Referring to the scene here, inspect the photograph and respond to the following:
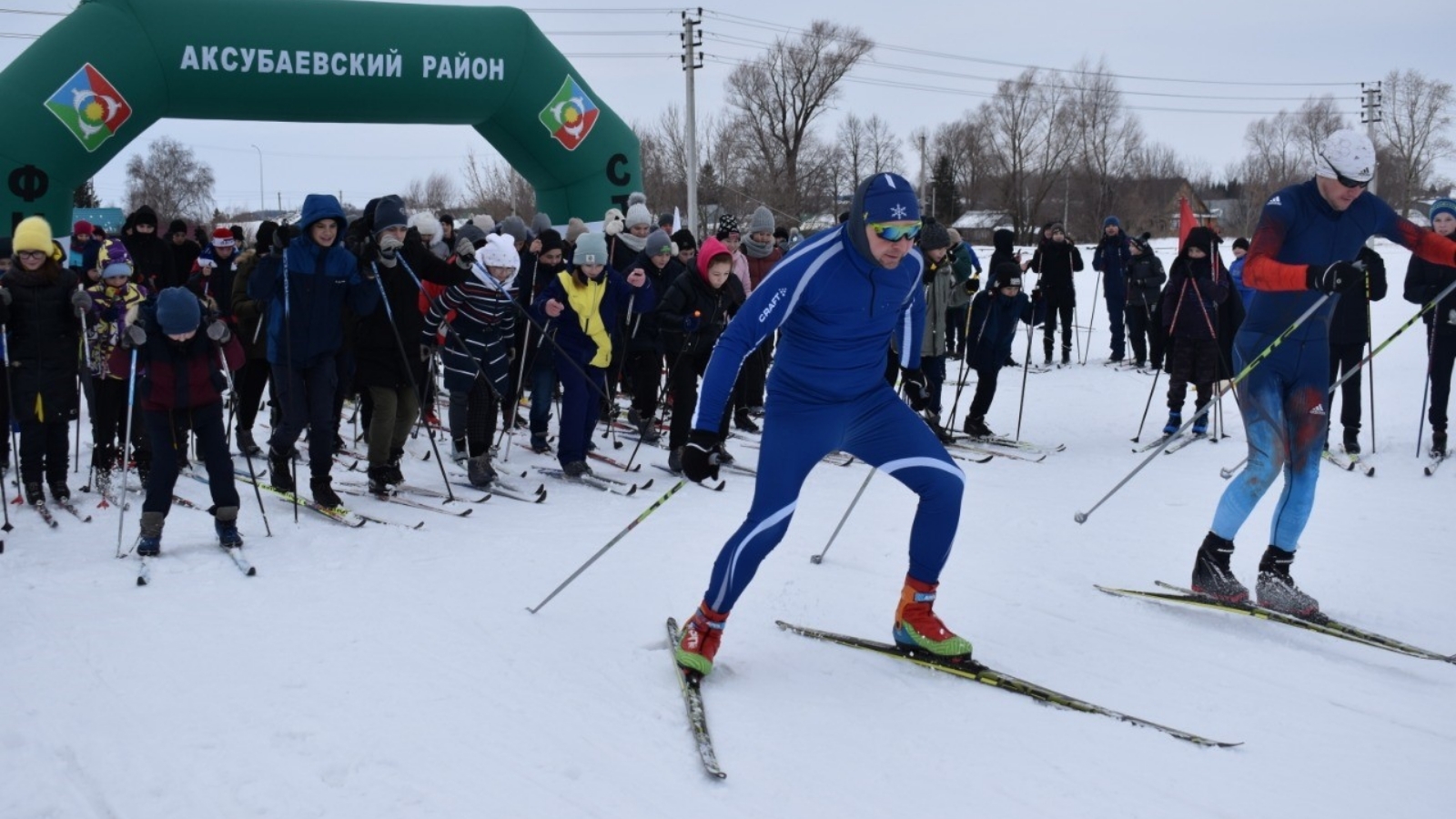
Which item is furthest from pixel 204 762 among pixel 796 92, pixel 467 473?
pixel 796 92

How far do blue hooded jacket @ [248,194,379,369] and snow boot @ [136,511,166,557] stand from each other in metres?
1.20

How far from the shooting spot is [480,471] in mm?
7422

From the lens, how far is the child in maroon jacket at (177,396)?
17.9ft

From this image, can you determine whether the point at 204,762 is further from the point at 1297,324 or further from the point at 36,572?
the point at 1297,324

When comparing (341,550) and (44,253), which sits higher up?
(44,253)

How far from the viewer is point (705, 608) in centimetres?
399

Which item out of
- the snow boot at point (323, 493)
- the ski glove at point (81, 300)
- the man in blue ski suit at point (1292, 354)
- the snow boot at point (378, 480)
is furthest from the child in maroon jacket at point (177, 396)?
the man in blue ski suit at point (1292, 354)

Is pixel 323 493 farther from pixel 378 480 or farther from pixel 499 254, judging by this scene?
pixel 499 254

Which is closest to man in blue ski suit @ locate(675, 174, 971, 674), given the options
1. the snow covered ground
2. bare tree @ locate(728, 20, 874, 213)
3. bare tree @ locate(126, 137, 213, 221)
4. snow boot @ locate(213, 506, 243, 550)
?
the snow covered ground

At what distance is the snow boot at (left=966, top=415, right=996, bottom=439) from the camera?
31.1ft

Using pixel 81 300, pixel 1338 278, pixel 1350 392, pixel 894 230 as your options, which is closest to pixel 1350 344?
pixel 1350 392

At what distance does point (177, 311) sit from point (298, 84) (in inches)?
307

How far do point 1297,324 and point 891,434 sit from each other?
1.99 meters

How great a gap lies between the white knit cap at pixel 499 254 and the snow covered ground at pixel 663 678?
5.57ft
